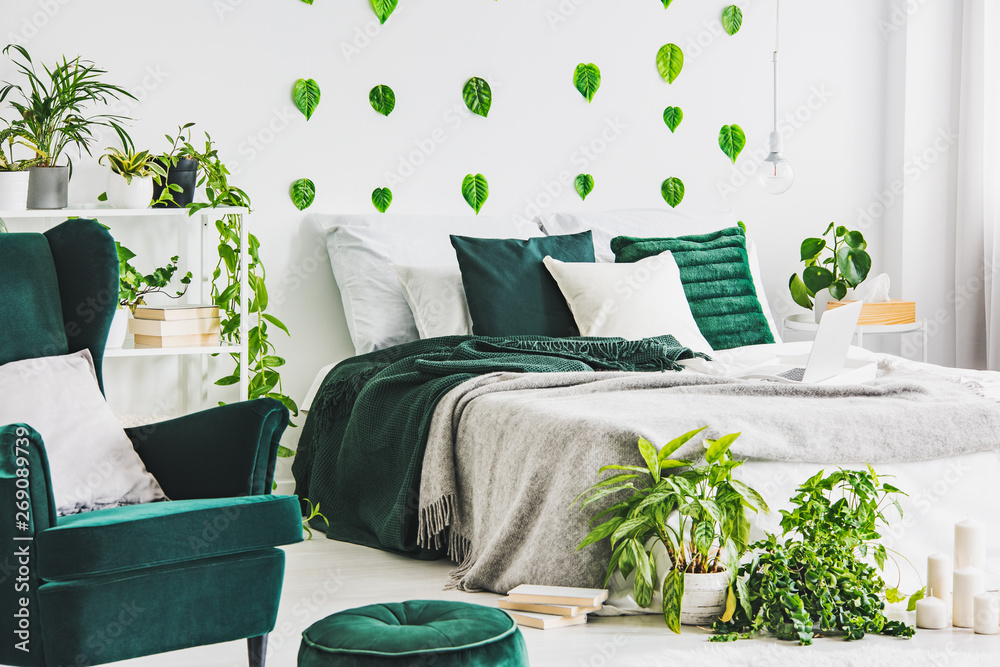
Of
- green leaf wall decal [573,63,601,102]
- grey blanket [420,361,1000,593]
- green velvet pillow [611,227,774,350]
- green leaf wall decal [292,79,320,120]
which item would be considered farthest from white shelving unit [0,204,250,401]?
green leaf wall decal [573,63,601,102]

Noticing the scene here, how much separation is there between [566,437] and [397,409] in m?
0.76

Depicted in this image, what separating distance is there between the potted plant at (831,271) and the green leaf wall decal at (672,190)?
1.83ft

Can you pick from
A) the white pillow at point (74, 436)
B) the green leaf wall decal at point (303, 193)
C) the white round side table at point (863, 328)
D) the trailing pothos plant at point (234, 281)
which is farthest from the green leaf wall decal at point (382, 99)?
the white pillow at point (74, 436)

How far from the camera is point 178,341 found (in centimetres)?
320

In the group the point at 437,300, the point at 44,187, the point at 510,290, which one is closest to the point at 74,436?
the point at 44,187

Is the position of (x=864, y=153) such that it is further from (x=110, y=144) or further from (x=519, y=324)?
(x=110, y=144)

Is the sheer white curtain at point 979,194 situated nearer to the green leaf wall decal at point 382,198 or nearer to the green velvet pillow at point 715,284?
the green velvet pillow at point 715,284

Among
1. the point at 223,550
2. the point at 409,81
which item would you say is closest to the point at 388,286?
the point at 409,81

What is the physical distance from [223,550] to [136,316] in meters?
1.60

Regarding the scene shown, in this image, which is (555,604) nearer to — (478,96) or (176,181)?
(176,181)

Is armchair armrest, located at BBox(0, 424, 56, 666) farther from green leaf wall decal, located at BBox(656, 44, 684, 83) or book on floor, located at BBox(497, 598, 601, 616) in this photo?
green leaf wall decal, located at BBox(656, 44, 684, 83)

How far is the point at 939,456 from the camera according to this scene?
92.0 inches

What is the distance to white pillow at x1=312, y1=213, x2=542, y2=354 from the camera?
3.59 meters

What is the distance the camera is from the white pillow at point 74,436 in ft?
6.68
